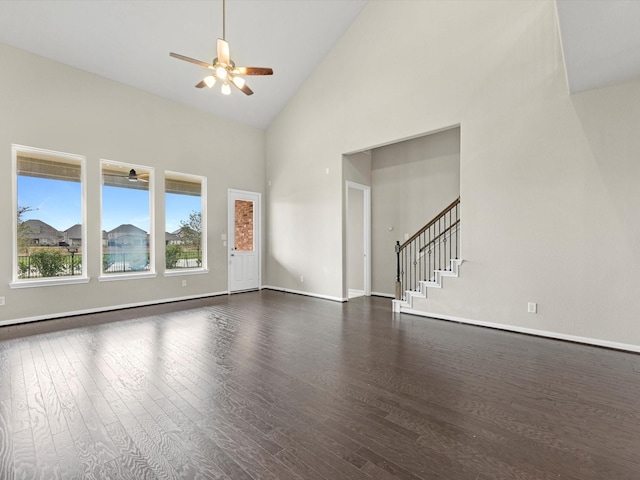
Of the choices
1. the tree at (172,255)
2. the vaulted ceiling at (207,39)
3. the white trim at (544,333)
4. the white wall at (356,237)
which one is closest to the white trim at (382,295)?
the white wall at (356,237)

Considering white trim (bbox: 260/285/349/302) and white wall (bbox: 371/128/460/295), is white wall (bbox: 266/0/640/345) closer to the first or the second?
white wall (bbox: 371/128/460/295)

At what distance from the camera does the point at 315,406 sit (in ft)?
7.93

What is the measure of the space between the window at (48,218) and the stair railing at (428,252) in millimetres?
5641

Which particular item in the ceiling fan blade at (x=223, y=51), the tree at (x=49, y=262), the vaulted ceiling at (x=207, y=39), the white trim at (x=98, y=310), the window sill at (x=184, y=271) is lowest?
the white trim at (x=98, y=310)

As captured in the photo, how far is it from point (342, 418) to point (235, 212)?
614cm

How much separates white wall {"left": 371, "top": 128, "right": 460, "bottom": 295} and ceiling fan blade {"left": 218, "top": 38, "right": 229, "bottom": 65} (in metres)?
4.07

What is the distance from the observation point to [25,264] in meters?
4.88

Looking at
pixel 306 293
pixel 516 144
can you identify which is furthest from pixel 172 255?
pixel 516 144

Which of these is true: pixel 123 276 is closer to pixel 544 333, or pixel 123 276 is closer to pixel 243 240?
pixel 243 240

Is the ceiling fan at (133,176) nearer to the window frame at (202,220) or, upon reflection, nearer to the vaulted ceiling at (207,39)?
the window frame at (202,220)

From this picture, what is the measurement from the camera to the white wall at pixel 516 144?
3701 mm

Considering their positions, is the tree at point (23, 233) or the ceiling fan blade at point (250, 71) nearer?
the ceiling fan blade at point (250, 71)

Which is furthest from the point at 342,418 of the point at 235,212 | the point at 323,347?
the point at 235,212

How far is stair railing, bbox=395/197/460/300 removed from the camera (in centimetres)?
571
